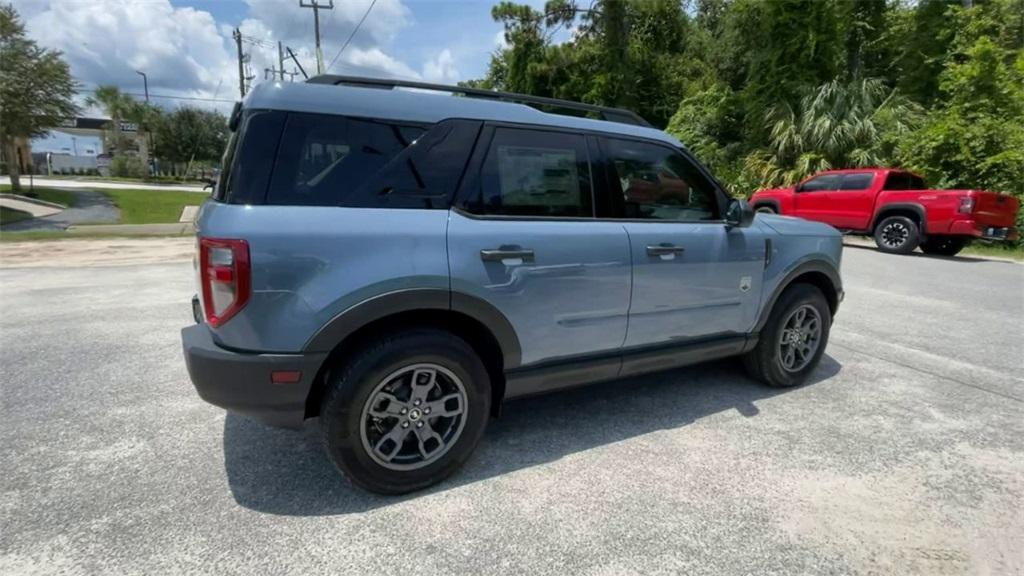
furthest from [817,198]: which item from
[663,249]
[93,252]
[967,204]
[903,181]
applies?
[93,252]

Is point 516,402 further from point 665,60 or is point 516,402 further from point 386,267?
point 665,60

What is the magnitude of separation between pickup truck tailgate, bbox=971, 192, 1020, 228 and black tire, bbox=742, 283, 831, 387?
911cm

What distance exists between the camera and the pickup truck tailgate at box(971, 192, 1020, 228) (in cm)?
1037

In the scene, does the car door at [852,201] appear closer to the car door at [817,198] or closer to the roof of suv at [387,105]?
the car door at [817,198]

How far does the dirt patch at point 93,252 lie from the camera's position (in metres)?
9.99

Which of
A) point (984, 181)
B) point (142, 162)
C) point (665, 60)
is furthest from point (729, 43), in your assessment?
point (142, 162)

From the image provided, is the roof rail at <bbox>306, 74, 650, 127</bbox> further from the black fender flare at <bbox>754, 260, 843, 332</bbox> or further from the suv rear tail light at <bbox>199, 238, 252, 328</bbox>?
the black fender flare at <bbox>754, 260, 843, 332</bbox>

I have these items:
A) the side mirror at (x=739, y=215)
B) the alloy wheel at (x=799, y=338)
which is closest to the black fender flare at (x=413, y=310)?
the side mirror at (x=739, y=215)

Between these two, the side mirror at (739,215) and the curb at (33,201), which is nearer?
the side mirror at (739,215)

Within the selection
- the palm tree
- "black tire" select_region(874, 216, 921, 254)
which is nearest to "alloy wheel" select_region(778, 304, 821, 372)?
"black tire" select_region(874, 216, 921, 254)

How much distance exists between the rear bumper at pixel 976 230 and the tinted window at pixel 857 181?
6.67 feet

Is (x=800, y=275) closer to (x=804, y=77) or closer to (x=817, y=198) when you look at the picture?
(x=817, y=198)

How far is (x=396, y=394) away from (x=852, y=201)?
1301 centimetres

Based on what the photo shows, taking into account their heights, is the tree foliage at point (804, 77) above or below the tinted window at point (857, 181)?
above
